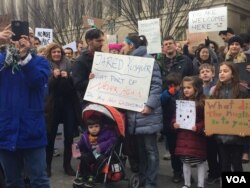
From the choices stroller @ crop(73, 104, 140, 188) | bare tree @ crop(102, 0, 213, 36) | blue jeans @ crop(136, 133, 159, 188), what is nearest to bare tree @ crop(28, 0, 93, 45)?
bare tree @ crop(102, 0, 213, 36)

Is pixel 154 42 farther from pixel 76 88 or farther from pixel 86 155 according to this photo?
pixel 86 155

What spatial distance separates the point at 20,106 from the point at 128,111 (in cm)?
180

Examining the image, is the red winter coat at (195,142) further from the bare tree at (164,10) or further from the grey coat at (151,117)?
the bare tree at (164,10)

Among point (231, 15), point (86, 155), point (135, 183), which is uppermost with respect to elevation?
point (231, 15)

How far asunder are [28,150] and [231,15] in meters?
27.7

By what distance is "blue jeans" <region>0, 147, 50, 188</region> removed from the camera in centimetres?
388

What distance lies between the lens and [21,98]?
3.82 metres

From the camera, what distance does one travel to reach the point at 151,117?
515 cm

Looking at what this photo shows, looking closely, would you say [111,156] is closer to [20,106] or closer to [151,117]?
[151,117]

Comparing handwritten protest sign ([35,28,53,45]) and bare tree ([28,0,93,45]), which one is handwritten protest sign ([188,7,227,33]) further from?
bare tree ([28,0,93,45])

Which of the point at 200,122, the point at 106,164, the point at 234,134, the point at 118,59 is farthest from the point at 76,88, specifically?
the point at 234,134

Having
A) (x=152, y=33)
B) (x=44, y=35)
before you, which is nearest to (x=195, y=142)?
(x=152, y=33)

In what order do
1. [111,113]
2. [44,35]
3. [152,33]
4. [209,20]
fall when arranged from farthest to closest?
[44,35] → [209,20] → [152,33] → [111,113]

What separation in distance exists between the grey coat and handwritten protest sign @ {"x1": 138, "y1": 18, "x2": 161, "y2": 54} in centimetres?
359
